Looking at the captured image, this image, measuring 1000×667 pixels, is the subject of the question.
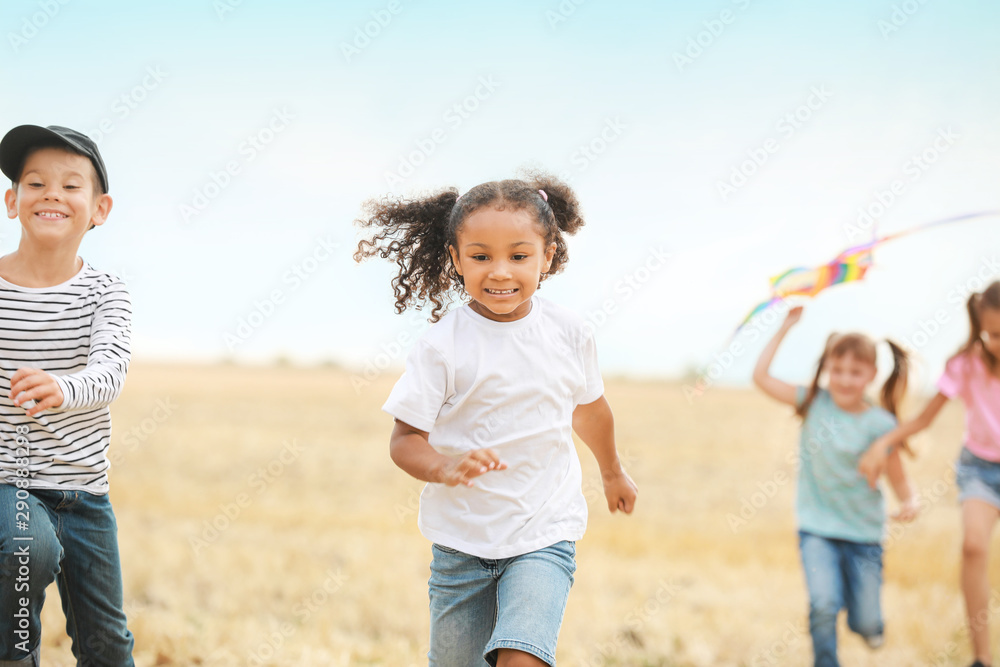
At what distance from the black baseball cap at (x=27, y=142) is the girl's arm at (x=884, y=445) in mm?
3885

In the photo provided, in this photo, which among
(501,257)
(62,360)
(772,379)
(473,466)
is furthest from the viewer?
(772,379)

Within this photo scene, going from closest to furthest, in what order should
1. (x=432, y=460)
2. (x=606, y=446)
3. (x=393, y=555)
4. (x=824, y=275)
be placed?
1. (x=432, y=460)
2. (x=606, y=446)
3. (x=824, y=275)
4. (x=393, y=555)

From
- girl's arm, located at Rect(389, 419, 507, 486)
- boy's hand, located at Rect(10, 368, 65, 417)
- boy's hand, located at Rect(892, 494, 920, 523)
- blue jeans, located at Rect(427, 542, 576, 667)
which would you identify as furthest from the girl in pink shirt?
boy's hand, located at Rect(10, 368, 65, 417)

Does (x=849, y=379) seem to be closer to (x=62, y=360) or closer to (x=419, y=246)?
(x=419, y=246)

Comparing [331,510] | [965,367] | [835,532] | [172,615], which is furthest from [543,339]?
[331,510]

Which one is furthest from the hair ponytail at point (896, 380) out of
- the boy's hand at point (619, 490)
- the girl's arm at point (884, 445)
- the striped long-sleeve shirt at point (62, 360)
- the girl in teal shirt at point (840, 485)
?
the striped long-sleeve shirt at point (62, 360)

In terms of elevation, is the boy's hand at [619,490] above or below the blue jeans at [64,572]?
above

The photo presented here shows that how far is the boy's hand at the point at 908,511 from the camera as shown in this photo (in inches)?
184

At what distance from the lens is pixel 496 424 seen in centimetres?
297

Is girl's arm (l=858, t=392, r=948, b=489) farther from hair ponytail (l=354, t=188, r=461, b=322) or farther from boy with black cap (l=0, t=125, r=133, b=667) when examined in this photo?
boy with black cap (l=0, t=125, r=133, b=667)

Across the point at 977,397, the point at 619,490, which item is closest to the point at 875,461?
the point at 977,397

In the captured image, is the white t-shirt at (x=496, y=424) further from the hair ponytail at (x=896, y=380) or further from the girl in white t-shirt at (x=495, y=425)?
the hair ponytail at (x=896, y=380)

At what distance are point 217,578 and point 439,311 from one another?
4.66 metres

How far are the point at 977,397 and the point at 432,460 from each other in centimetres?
354
